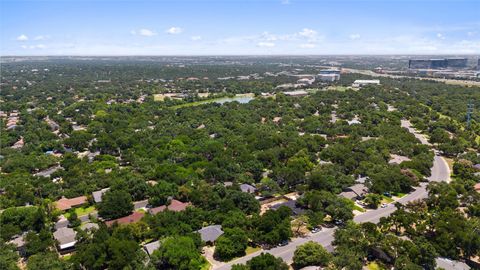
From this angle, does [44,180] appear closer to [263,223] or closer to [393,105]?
[263,223]

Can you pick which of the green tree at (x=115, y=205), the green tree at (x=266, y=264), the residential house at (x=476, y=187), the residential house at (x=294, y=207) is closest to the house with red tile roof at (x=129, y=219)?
the green tree at (x=115, y=205)

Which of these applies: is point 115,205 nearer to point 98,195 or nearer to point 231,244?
point 98,195

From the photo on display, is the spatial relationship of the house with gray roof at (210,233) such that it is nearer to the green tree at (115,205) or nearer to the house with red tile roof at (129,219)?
the house with red tile roof at (129,219)

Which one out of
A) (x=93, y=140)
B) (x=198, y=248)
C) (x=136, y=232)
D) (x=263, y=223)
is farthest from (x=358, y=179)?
(x=93, y=140)

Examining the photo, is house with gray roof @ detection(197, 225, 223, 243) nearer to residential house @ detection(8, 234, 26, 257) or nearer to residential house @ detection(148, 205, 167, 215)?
residential house @ detection(148, 205, 167, 215)

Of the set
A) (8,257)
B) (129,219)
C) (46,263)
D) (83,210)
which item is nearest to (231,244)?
(129,219)

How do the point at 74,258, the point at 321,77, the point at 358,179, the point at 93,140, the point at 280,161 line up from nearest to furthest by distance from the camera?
1. the point at 74,258
2. the point at 358,179
3. the point at 280,161
4. the point at 93,140
5. the point at 321,77

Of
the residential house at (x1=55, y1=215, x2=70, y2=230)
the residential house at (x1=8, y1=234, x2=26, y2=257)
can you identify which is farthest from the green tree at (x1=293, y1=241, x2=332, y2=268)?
the residential house at (x1=8, y1=234, x2=26, y2=257)
